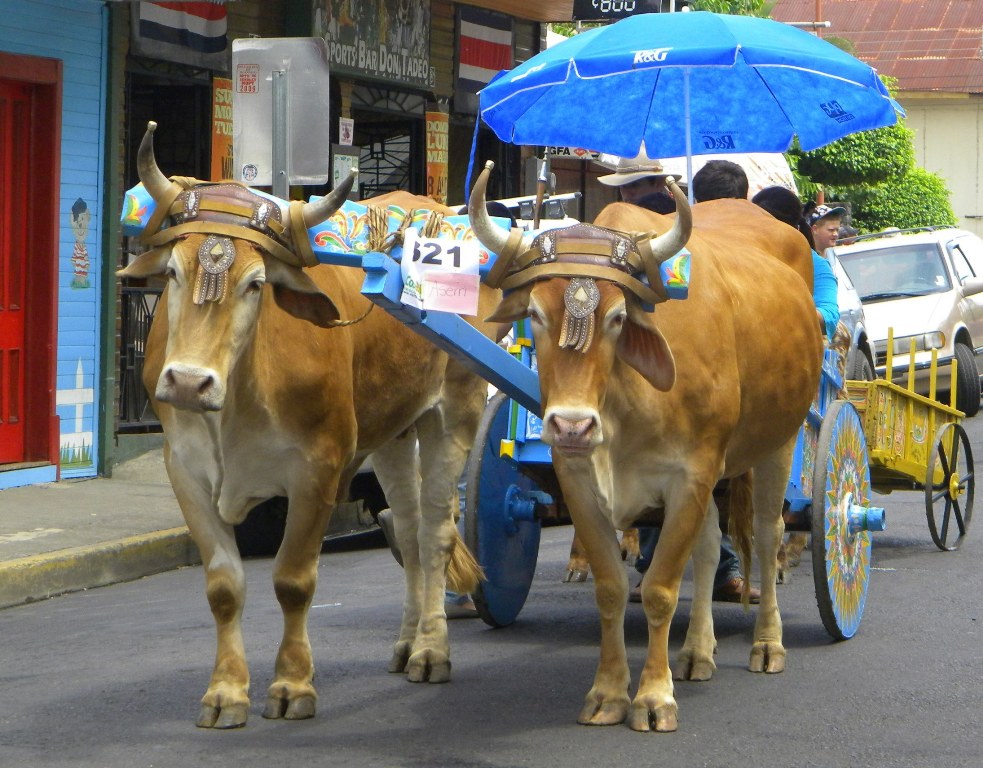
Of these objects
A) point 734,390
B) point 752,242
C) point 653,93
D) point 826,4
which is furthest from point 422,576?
point 826,4

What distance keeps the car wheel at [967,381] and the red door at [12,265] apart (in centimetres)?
1007

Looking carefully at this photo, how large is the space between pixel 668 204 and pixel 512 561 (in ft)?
6.99

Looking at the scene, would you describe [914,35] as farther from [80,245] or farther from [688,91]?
[688,91]

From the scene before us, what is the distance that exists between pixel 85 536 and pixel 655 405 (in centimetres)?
516

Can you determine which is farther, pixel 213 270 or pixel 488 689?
pixel 488 689

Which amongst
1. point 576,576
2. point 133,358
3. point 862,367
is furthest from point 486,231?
point 862,367

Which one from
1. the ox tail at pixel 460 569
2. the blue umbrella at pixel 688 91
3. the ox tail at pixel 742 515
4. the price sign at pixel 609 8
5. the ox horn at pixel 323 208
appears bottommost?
the ox tail at pixel 460 569

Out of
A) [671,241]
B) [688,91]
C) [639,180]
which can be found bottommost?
[671,241]

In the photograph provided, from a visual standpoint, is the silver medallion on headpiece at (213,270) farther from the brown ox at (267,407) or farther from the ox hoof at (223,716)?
the ox hoof at (223,716)

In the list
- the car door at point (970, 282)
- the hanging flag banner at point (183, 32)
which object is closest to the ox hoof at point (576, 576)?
the hanging flag banner at point (183, 32)

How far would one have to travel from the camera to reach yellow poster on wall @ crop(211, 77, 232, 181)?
13320 mm

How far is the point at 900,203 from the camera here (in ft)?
119

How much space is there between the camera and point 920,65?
164ft

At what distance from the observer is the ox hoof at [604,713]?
571 centimetres
